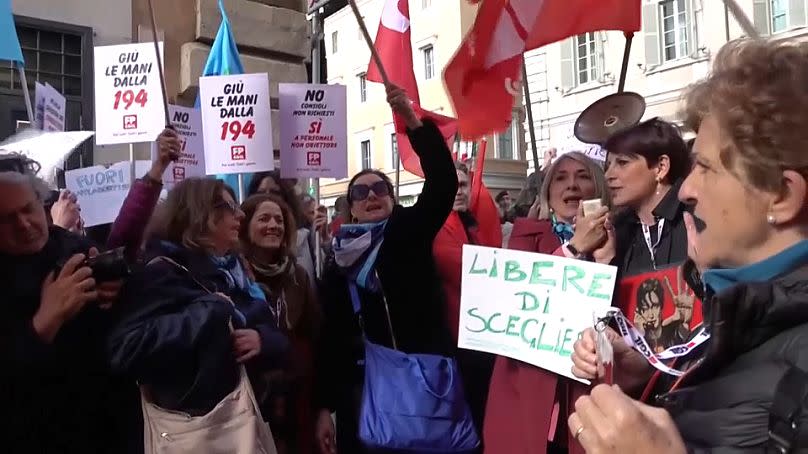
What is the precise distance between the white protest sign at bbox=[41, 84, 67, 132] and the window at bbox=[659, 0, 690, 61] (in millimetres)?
19177

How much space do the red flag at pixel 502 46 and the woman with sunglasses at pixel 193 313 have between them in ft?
5.79

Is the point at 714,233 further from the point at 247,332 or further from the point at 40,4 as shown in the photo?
the point at 40,4

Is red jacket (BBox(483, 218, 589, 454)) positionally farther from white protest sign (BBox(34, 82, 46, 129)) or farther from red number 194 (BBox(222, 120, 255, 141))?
white protest sign (BBox(34, 82, 46, 129))

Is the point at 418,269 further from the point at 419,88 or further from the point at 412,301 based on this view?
the point at 419,88

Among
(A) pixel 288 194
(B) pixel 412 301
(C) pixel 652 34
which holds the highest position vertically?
(C) pixel 652 34

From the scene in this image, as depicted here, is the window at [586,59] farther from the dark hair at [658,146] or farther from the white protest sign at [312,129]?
the dark hair at [658,146]

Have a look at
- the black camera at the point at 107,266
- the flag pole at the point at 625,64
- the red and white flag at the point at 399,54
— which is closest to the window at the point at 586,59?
the red and white flag at the point at 399,54

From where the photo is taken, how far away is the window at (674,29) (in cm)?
2166

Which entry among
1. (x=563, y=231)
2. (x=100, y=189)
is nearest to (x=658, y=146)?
(x=563, y=231)

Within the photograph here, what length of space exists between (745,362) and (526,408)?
1495 millimetres

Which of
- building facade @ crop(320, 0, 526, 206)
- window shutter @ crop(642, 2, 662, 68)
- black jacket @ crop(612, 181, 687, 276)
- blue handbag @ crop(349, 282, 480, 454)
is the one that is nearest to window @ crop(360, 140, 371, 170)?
building facade @ crop(320, 0, 526, 206)

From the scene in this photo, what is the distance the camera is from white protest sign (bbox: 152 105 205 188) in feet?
18.7

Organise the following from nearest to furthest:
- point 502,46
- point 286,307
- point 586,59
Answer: point 286,307 → point 502,46 → point 586,59

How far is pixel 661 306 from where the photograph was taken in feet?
7.39
